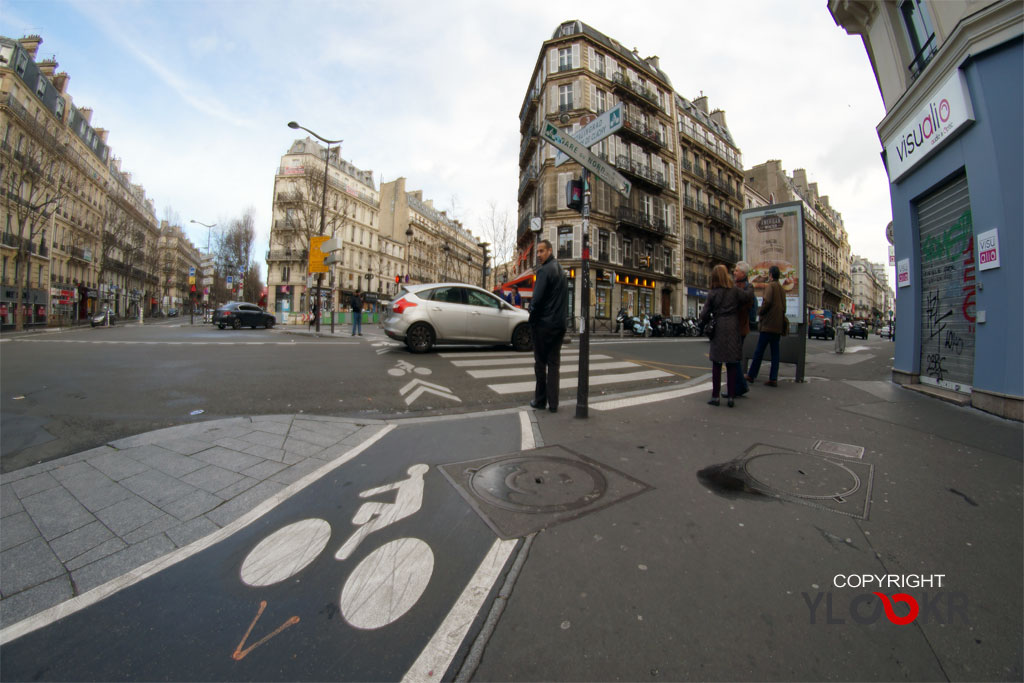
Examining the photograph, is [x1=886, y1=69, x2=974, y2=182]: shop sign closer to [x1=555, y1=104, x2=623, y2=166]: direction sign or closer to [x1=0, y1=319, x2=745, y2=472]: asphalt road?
[x1=0, y1=319, x2=745, y2=472]: asphalt road

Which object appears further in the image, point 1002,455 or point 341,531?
point 1002,455

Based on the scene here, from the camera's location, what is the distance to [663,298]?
108ft

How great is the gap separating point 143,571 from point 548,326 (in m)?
3.72

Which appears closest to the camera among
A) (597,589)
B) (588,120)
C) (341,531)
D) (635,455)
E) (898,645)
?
(898,645)

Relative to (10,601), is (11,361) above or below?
above

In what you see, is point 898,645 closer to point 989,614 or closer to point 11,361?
point 989,614

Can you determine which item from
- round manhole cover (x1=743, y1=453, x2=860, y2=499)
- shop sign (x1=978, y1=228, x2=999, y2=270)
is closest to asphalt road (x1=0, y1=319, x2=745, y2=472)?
round manhole cover (x1=743, y1=453, x2=860, y2=499)

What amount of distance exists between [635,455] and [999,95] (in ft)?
21.4

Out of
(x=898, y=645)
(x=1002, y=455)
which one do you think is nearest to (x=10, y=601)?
(x=898, y=645)

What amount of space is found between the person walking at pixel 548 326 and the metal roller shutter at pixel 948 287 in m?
5.54

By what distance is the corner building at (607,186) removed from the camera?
27.6m

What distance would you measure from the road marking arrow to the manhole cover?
2.37 meters

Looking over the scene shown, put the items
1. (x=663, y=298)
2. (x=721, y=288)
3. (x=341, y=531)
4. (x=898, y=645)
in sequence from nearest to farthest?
(x=898, y=645) < (x=341, y=531) < (x=721, y=288) < (x=663, y=298)

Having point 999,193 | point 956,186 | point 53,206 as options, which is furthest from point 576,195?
point 53,206
